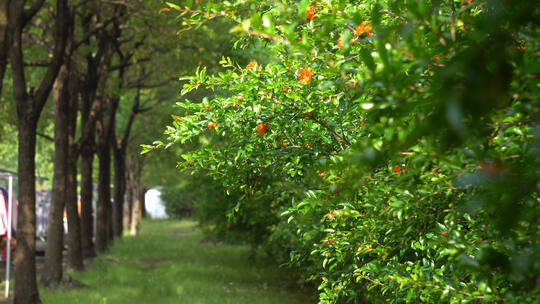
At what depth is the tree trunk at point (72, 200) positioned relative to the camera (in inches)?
643

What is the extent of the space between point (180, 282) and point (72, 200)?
139 inches

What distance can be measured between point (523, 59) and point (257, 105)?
2463 mm

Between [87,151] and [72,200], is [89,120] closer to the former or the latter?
[87,151]

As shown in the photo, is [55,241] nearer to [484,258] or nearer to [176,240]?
[484,258]

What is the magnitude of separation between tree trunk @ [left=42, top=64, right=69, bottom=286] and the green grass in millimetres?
660

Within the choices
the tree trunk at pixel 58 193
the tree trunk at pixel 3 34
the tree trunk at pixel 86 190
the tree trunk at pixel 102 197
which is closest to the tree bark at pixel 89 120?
the tree trunk at pixel 86 190

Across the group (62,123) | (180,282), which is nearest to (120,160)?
(180,282)

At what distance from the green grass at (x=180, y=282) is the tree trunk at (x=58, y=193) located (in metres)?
0.66

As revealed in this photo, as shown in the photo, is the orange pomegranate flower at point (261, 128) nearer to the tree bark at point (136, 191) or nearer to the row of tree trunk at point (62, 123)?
the row of tree trunk at point (62, 123)

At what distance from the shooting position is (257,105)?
12.8 feet

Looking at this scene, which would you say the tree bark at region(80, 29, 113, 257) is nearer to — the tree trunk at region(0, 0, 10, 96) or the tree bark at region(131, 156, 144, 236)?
the tree trunk at region(0, 0, 10, 96)

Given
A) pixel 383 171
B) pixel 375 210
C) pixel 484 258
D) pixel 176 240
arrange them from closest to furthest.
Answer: pixel 484 258, pixel 375 210, pixel 383 171, pixel 176 240

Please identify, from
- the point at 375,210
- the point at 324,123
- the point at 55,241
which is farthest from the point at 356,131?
the point at 55,241

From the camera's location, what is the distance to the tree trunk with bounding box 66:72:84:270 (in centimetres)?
1634
